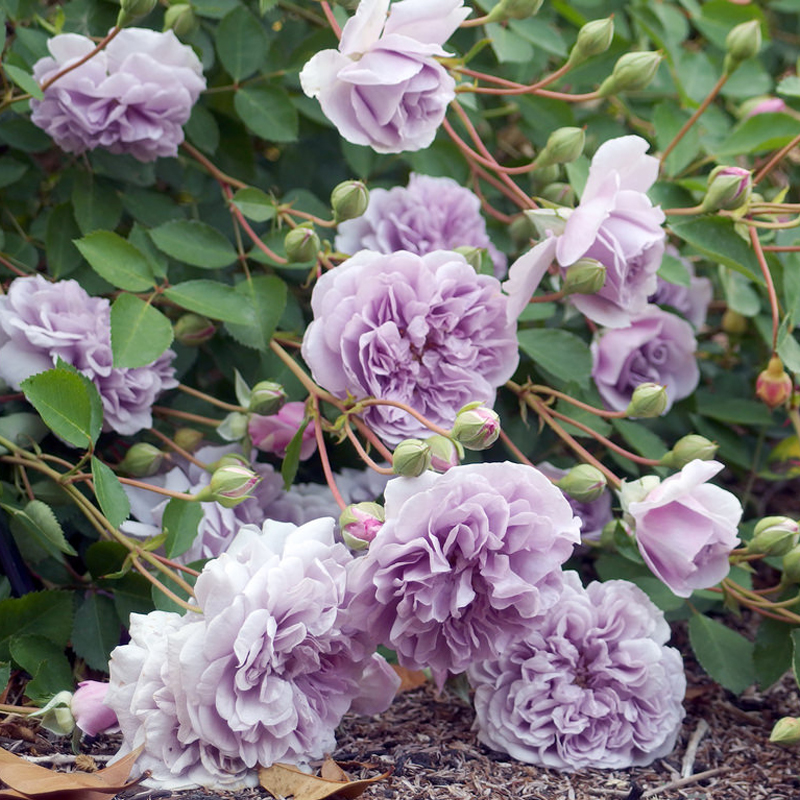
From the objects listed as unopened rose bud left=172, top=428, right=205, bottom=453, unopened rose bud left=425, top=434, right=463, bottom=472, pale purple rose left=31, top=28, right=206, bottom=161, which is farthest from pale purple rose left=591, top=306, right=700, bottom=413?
pale purple rose left=31, top=28, right=206, bottom=161

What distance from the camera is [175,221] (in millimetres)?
1162

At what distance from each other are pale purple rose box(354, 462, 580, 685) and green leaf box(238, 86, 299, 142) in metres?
0.61

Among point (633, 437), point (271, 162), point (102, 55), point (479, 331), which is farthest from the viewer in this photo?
point (271, 162)

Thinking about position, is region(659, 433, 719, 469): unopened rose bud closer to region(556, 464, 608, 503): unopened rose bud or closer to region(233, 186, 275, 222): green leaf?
region(556, 464, 608, 503): unopened rose bud

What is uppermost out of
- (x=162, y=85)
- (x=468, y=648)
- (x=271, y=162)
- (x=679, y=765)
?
(x=162, y=85)

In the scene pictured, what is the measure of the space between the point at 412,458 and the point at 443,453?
0.27 feet

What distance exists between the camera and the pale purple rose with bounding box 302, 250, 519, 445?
0.96 meters

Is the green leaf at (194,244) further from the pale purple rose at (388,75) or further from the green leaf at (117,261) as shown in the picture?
the pale purple rose at (388,75)

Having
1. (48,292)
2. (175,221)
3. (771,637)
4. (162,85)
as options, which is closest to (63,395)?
(48,292)

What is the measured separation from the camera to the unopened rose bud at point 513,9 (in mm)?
1065

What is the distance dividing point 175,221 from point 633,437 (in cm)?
64

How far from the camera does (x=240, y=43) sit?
1270mm

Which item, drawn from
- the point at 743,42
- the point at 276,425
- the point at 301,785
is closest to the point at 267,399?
the point at 276,425

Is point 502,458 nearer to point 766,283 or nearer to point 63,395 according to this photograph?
point 766,283
